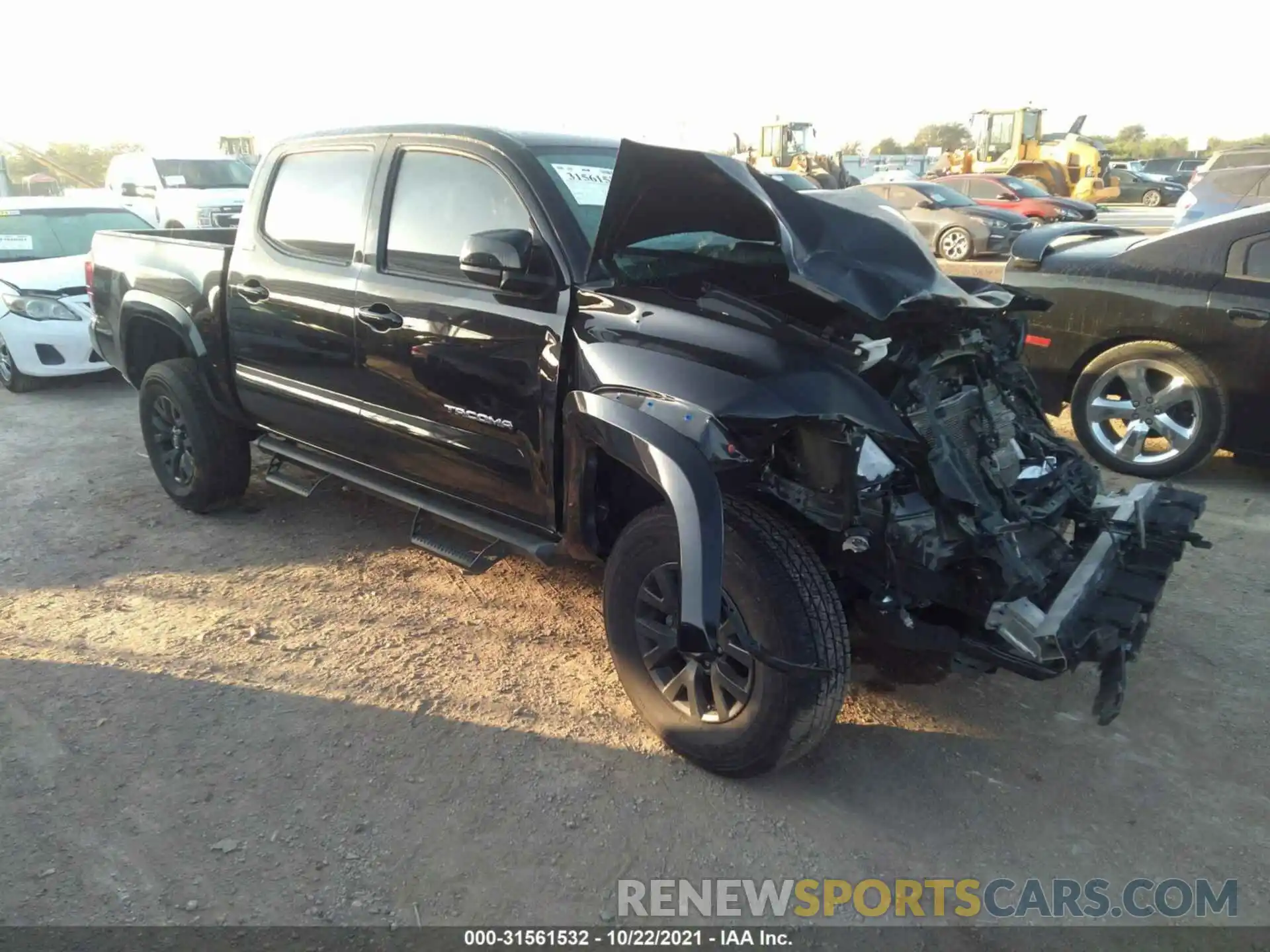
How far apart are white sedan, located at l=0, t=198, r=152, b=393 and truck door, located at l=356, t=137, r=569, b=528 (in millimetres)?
5193

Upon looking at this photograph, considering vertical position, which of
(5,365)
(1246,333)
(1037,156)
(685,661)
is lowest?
(5,365)

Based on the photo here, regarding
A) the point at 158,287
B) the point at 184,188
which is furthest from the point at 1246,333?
the point at 184,188

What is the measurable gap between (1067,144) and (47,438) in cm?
2647

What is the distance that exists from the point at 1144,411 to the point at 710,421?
3.88 m

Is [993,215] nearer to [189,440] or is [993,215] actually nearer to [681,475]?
[189,440]

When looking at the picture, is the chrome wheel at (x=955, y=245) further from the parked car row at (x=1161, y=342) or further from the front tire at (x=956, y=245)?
the parked car row at (x=1161, y=342)

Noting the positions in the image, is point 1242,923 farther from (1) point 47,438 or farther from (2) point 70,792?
(1) point 47,438

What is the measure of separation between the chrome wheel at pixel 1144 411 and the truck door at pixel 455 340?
3.83 meters

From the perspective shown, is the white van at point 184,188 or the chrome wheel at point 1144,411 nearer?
the chrome wheel at point 1144,411

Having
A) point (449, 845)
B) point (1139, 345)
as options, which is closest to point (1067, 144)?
point (1139, 345)

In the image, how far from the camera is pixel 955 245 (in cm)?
1603

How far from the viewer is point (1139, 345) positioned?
533cm

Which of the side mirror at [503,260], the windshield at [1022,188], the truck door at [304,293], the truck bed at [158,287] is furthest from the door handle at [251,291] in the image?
the windshield at [1022,188]

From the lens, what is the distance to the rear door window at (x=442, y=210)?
135 inches
